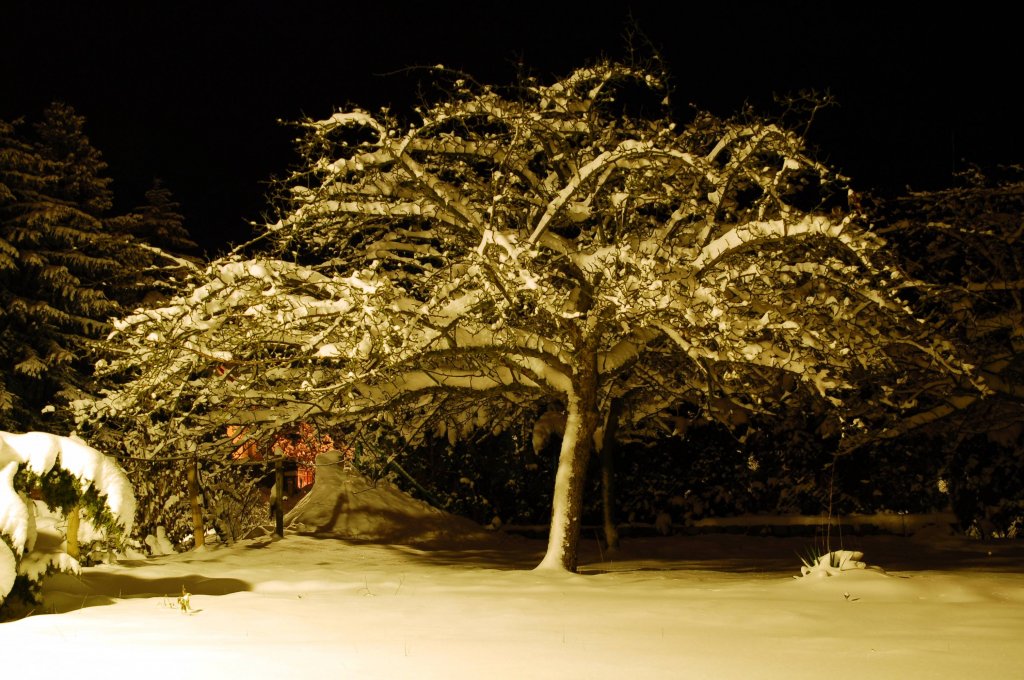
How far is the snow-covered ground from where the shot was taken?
4.63 meters

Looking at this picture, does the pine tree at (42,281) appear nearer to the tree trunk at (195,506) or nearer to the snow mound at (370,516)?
the snow mound at (370,516)

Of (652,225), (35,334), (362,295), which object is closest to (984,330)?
(652,225)

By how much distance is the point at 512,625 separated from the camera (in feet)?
19.8

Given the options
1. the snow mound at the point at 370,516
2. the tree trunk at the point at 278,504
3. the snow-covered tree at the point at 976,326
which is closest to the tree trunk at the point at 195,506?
the tree trunk at the point at 278,504

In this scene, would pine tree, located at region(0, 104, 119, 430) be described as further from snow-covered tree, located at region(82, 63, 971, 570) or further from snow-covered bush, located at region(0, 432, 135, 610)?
snow-covered bush, located at region(0, 432, 135, 610)

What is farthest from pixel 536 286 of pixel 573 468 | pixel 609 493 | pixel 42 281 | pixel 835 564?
pixel 42 281

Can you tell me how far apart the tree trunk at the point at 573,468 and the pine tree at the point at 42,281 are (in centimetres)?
1272

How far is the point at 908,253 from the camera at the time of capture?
13609mm

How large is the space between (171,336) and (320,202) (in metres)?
2.03

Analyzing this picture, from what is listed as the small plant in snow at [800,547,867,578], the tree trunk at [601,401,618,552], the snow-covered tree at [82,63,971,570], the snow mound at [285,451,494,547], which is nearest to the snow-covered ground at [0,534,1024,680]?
the small plant in snow at [800,547,867,578]

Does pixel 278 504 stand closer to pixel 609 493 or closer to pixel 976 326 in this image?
pixel 609 493

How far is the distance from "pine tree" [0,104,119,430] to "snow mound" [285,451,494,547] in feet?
21.7

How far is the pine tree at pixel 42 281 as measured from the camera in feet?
63.2

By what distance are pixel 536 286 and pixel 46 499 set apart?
4.33 m
